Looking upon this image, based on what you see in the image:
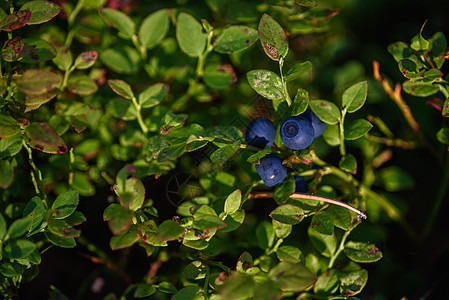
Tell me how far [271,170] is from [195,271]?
457 mm

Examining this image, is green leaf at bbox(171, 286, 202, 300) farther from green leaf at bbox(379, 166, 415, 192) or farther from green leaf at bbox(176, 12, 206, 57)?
green leaf at bbox(379, 166, 415, 192)

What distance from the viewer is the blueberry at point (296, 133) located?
4.28 ft

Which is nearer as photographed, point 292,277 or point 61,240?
point 292,277

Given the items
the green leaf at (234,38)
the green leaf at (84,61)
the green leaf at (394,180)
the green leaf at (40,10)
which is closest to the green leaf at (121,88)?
the green leaf at (84,61)

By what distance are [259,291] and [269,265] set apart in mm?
461

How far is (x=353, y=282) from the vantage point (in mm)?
1418

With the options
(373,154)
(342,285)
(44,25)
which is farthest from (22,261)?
(373,154)

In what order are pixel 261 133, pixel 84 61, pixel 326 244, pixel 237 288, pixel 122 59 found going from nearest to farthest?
1. pixel 237 288
2. pixel 261 133
3. pixel 326 244
4. pixel 84 61
5. pixel 122 59

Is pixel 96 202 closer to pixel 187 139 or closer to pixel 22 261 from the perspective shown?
pixel 22 261

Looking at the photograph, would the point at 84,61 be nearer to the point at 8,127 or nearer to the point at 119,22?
the point at 119,22

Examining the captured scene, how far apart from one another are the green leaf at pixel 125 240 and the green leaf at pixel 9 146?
1.63 ft

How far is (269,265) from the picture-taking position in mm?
1463

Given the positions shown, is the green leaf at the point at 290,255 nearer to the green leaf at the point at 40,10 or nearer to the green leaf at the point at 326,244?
the green leaf at the point at 326,244

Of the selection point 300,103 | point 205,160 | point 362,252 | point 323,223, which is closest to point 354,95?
point 300,103
